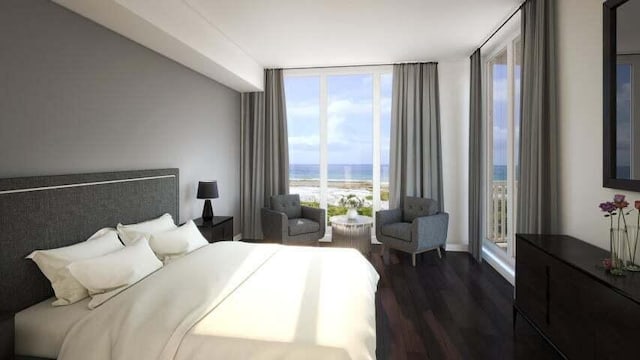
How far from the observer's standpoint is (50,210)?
7.45ft

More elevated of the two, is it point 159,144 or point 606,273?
point 159,144

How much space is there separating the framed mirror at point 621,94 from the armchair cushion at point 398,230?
2.41 meters

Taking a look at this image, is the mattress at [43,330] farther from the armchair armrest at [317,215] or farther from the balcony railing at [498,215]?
the balcony railing at [498,215]

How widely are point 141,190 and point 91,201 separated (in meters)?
0.60

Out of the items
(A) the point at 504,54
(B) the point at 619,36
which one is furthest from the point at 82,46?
(A) the point at 504,54

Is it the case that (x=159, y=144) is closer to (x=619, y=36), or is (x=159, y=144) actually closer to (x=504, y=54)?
(x=619, y=36)

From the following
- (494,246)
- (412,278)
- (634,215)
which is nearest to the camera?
(634,215)

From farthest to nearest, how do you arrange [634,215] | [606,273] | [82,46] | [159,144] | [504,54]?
[504,54] < [159,144] < [82,46] < [634,215] < [606,273]

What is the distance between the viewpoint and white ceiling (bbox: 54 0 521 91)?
2.93m

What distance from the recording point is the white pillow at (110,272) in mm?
2027

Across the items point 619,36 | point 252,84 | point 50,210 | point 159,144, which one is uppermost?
point 252,84

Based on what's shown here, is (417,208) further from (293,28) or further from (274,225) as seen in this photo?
(293,28)

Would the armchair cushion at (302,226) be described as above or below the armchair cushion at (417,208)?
below

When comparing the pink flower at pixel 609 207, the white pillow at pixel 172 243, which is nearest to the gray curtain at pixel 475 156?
the pink flower at pixel 609 207
